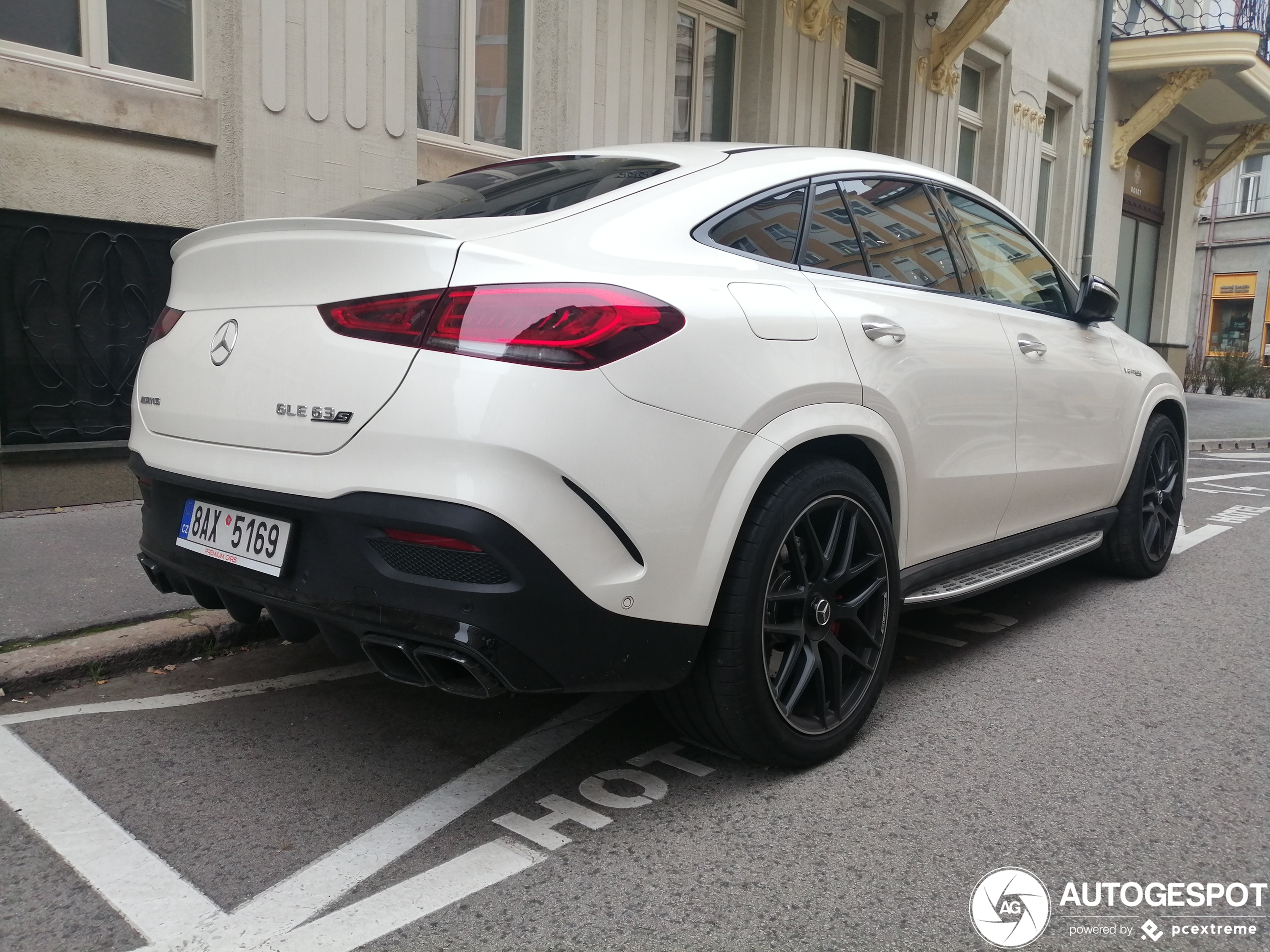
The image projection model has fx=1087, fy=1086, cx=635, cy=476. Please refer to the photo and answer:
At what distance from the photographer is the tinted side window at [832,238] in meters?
3.15

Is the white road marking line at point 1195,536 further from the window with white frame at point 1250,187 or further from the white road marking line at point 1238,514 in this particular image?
the window with white frame at point 1250,187

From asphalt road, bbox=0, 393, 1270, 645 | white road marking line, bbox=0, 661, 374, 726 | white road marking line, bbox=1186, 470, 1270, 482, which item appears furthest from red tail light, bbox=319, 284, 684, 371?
white road marking line, bbox=1186, 470, 1270, 482

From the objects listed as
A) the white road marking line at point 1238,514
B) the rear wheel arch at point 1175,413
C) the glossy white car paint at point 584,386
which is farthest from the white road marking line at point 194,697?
the white road marking line at point 1238,514

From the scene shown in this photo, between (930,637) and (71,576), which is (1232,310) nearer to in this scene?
(930,637)

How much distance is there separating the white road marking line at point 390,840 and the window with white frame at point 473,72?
19.6 feet

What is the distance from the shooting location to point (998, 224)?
14.0 ft

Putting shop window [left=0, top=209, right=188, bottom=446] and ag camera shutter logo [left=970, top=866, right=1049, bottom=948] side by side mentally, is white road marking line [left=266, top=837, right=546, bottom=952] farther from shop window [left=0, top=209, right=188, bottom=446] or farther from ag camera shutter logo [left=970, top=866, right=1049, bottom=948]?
shop window [left=0, top=209, right=188, bottom=446]

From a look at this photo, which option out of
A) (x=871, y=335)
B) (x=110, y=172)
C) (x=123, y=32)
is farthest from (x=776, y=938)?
(x=123, y=32)

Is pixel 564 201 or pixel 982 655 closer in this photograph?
pixel 564 201

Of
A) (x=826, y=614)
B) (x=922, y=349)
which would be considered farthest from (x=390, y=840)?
(x=922, y=349)

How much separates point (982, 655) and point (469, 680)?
2346 mm

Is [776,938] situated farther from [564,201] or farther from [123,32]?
[123,32]

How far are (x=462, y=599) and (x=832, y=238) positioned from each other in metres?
1.67

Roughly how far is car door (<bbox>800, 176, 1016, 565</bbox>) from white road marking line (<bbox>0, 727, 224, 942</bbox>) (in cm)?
209
